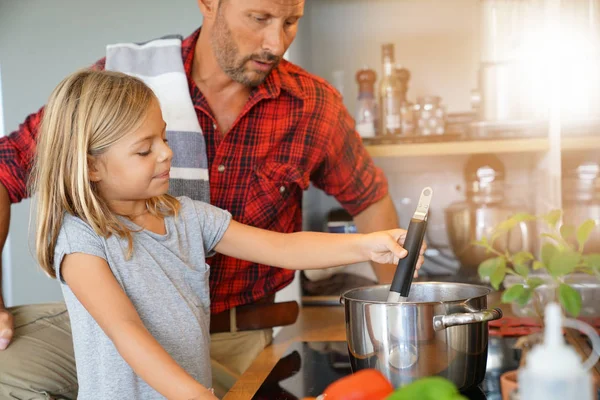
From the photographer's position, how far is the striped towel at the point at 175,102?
1427 mm

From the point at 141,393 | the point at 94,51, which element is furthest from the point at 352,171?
the point at 94,51

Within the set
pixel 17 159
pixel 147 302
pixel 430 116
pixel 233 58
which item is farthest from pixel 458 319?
pixel 430 116

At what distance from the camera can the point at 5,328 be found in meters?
1.24

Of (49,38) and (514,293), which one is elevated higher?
(49,38)

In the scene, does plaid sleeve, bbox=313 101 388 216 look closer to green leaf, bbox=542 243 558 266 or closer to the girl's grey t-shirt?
the girl's grey t-shirt

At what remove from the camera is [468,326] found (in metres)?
0.86

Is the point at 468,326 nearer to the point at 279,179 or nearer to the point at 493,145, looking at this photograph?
the point at 279,179

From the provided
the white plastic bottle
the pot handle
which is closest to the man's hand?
the pot handle

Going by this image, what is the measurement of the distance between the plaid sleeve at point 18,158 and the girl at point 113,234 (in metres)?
0.27

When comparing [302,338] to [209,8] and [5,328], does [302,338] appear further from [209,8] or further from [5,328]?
[209,8]

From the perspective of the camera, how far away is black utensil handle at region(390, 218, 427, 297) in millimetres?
896

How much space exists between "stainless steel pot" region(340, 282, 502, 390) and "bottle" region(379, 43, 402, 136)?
1.14 meters

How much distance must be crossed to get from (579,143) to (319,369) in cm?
101

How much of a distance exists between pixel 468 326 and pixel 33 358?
2.51 ft
